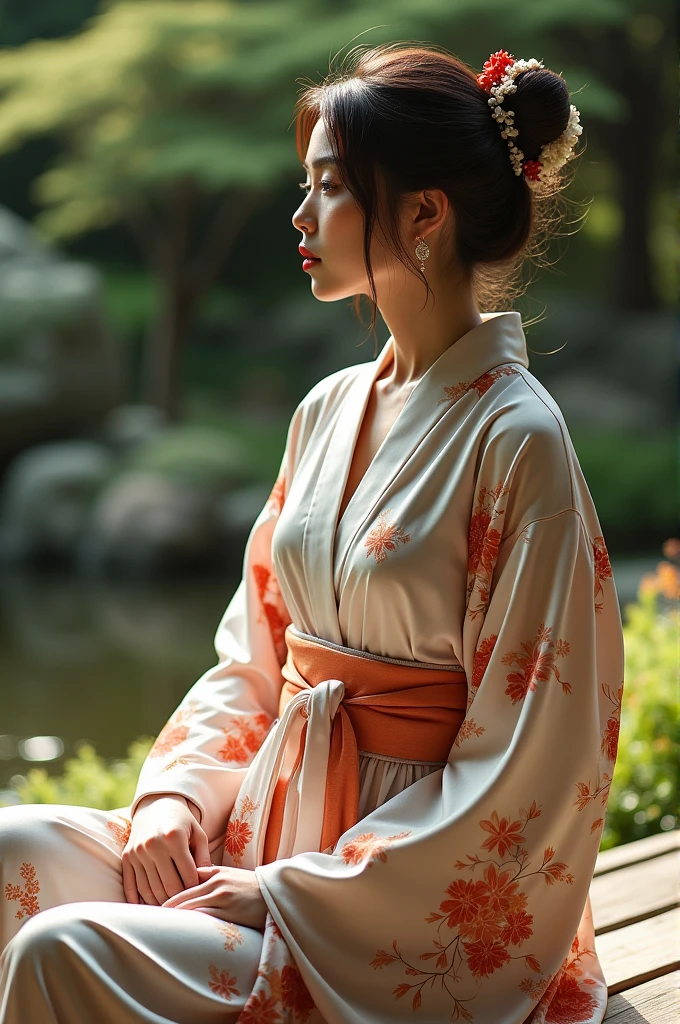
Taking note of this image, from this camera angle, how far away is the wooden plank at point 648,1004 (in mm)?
1653

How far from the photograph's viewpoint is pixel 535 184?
1.67m

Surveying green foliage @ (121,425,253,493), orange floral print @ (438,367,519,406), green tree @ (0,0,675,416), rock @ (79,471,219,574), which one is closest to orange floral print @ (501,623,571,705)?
orange floral print @ (438,367,519,406)

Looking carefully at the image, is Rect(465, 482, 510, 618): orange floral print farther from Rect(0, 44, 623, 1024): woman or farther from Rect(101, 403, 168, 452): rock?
Rect(101, 403, 168, 452): rock

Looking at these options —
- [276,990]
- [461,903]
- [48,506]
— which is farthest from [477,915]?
[48,506]

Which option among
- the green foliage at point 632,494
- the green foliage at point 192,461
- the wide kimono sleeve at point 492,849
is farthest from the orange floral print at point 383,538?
the green foliage at point 632,494

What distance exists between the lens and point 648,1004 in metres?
1.70

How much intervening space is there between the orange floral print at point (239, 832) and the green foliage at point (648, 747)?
1294 millimetres

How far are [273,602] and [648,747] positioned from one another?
1455mm

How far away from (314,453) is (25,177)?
14016 millimetres

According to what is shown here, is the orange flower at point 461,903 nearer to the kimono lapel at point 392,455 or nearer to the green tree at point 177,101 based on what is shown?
the kimono lapel at point 392,455

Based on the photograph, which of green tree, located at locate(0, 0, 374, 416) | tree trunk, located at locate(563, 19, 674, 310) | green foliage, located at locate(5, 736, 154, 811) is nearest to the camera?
green foliage, located at locate(5, 736, 154, 811)

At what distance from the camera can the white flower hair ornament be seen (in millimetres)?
1627

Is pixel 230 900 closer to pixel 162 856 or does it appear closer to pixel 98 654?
pixel 162 856

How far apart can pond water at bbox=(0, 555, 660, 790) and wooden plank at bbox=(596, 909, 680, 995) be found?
303cm
